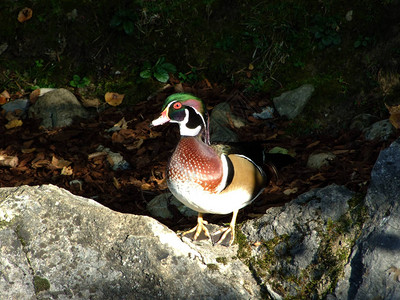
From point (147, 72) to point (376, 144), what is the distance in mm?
2678

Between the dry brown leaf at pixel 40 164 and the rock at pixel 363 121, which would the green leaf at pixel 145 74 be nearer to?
the dry brown leaf at pixel 40 164

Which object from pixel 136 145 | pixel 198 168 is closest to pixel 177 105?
pixel 198 168

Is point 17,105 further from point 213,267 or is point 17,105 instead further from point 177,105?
point 213,267

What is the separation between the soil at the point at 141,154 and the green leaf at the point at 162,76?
0.15 metres

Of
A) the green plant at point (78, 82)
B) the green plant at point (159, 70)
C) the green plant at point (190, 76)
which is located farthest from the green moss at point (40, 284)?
the green plant at point (78, 82)

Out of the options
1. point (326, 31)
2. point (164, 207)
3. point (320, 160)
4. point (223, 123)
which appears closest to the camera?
point (164, 207)

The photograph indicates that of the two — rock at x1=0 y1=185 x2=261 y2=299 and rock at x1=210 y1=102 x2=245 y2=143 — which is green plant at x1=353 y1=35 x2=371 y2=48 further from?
rock at x1=0 y1=185 x2=261 y2=299

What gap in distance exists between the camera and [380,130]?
457cm

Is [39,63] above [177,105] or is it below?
below

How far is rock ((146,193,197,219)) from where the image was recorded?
4.28m

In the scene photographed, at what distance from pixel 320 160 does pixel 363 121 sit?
753 millimetres

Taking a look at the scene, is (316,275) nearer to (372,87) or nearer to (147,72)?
(372,87)

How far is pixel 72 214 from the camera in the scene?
8.96 ft

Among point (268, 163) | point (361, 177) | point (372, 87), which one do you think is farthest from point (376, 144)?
point (268, 163)
